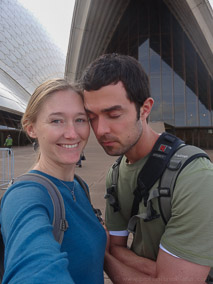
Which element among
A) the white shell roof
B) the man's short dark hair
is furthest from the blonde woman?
the white shell roof

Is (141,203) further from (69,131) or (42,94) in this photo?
(42,94)

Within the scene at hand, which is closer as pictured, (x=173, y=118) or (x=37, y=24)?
(x=173, y=118)

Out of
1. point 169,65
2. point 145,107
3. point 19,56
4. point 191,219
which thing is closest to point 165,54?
point 169,65

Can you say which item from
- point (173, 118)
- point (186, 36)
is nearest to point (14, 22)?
point (186, 36)

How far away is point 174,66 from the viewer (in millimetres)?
21000

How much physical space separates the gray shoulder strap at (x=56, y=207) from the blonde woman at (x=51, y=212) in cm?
3

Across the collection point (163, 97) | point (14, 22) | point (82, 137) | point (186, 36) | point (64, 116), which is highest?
point (14, 22)

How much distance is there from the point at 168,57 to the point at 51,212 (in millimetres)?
22389

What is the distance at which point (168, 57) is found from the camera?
69.1 feet

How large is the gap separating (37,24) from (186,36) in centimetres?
2579

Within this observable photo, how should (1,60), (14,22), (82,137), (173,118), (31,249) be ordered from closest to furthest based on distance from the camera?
(31,249) → (82,137) → (173,118) → (1,60) → (14,22)

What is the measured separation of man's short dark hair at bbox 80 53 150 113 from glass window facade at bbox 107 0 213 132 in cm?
1968

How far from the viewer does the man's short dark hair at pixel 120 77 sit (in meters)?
1.52

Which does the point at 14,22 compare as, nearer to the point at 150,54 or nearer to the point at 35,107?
the point at 150,54
